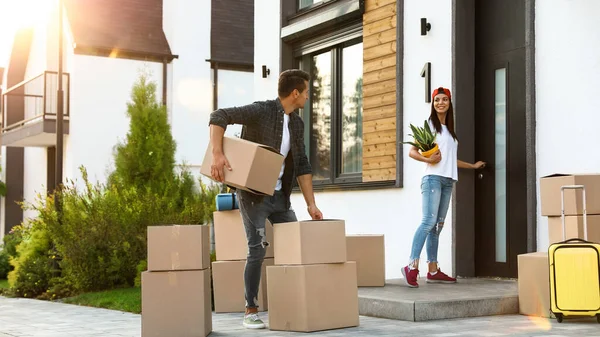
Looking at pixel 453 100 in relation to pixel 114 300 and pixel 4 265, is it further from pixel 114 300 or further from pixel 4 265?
pixel 4 265

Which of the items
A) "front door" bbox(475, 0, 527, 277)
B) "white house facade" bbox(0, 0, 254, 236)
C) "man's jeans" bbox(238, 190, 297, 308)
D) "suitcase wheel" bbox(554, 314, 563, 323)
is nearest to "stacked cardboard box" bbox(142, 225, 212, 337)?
"man's jeans" bbox(238, 190, 297, 308)

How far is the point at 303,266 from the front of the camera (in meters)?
6.27

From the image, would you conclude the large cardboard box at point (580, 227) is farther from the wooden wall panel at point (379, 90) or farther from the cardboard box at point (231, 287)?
the wooden wall panel at point (379, 90)

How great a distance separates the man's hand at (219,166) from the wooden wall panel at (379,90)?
4.21 m

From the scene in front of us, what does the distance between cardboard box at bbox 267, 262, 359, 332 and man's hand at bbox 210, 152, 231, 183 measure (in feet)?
2.66

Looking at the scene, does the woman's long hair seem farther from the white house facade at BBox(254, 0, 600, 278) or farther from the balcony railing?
the balcony railing

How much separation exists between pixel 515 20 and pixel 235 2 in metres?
16.4

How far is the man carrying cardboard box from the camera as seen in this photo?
650cm

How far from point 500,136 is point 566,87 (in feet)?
3.33

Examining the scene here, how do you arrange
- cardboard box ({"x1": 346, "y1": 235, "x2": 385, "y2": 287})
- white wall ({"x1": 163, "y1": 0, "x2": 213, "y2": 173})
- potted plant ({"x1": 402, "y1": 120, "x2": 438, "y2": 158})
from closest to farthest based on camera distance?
1. potted plant ({"x1": 402, "y1": 120, "x2": 438, "y2": 158})
2. cardboard box ({"x1": 346, "y1": 235, "x2": 385, "y2": 287})
3. white wall ({"x1": 163, "y1": 0, "x2": 213, "y2": 173})

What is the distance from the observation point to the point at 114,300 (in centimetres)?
1016

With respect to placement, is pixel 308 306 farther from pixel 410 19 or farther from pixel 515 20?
pixel 410 19

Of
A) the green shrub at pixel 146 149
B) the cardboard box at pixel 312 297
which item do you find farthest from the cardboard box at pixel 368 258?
the green shrub at pixel 146 149

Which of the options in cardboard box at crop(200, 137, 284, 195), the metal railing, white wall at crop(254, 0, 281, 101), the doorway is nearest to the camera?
cardboard box at crop(200, 137, 284, 195)
